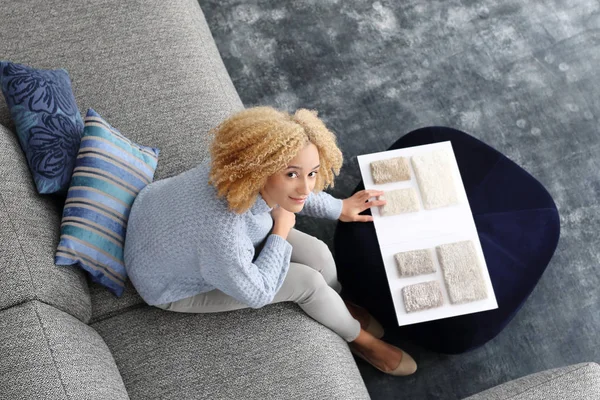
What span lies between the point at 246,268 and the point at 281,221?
9.4 inches

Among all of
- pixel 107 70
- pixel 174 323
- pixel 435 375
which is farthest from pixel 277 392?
pixel 107 70

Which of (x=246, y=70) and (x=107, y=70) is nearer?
(x=107, y=70)

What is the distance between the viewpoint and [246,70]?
273 centimetres

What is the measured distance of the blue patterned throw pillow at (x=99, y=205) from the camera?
1.71 metres

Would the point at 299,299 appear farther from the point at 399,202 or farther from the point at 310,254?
the point at 399,202

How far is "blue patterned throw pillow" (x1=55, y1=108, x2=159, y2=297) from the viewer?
5.60 feet

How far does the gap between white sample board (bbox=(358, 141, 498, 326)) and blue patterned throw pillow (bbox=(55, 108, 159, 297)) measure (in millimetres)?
745

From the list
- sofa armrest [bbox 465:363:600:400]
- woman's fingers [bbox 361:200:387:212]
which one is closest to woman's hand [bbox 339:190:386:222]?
woman's fingers [bbox 361:200:387:212]

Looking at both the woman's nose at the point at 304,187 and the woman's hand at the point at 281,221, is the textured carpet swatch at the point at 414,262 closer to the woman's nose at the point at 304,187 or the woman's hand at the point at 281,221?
the woman's hand at the point at 281,221

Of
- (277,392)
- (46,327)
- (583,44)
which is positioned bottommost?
(583,44)

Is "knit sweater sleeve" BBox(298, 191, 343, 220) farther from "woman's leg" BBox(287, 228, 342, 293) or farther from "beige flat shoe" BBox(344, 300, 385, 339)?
"beige flat shoe" BBox(344, 300, 385, 339)

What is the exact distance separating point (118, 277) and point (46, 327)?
293 millimetres

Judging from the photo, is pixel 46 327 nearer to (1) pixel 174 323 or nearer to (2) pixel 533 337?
(1) pixel 174 323

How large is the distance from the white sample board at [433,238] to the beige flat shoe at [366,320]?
319 mm
